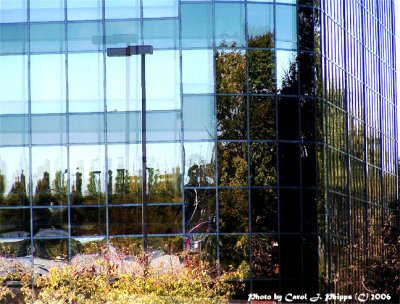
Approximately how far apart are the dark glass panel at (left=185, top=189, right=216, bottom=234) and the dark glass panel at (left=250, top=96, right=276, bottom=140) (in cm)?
270

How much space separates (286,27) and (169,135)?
592cm

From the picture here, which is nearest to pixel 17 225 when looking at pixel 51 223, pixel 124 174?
pixel 51 223

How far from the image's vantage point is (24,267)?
45719 millimetres

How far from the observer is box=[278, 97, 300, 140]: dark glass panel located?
4684 cm

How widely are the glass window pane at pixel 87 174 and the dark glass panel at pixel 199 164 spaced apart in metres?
3.00

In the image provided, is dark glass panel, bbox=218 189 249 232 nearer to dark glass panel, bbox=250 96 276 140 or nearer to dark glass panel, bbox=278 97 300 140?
dark glass panel, bbox=250 96 276 140

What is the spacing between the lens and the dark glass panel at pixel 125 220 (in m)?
45.9

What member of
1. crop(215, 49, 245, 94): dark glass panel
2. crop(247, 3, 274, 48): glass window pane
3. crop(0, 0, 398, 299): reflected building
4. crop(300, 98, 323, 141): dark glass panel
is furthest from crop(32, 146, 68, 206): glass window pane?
crop(300, 98, 323, 141): dark glass panel

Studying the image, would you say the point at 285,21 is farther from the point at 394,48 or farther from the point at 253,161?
the point at 394,48

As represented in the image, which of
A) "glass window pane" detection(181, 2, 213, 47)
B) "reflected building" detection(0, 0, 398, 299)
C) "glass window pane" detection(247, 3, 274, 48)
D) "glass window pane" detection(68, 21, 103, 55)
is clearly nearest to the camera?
"reflected building" detection(0, 0, 398, 299)

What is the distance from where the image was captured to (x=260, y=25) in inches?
1850

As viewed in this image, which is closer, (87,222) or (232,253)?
(232,253)

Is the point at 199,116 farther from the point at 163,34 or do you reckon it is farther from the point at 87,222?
the point at 87,222

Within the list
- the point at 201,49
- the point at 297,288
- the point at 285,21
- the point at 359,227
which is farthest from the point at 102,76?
the point at 359,227
